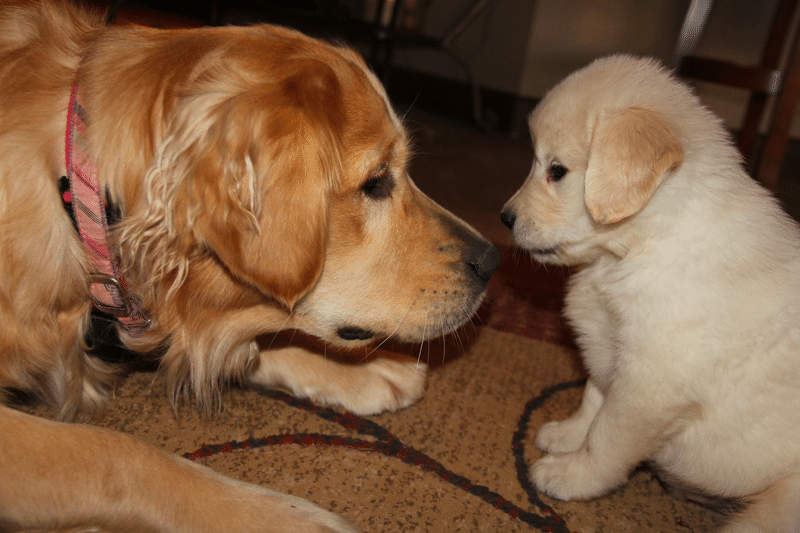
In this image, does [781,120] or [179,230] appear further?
[781,120]

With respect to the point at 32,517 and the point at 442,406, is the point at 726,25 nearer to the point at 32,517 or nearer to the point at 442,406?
the point at 442,406

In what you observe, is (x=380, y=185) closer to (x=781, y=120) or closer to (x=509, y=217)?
(x=509, y=217)

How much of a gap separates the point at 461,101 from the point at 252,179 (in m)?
5.59

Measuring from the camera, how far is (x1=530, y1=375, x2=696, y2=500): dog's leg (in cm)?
137

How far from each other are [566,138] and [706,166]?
362 millimetres

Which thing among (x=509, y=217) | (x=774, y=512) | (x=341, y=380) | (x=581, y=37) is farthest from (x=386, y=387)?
(x=581, y=37)

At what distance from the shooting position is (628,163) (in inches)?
54.6

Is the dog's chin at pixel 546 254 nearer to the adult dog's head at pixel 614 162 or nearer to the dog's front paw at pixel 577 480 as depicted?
the adult dog's head at pixel 614 162

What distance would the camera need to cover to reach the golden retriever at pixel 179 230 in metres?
1.07

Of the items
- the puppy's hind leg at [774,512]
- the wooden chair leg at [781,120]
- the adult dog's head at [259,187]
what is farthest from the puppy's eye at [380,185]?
the wooden chair leg at [781,120]

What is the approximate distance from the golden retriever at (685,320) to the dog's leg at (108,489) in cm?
74

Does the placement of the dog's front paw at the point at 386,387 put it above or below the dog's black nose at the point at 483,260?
below

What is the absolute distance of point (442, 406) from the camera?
170 cm

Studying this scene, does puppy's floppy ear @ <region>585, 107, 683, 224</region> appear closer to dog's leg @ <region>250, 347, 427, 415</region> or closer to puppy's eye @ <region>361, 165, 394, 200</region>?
puppy's eye @ <region>361, 165, 394, 200</region>
